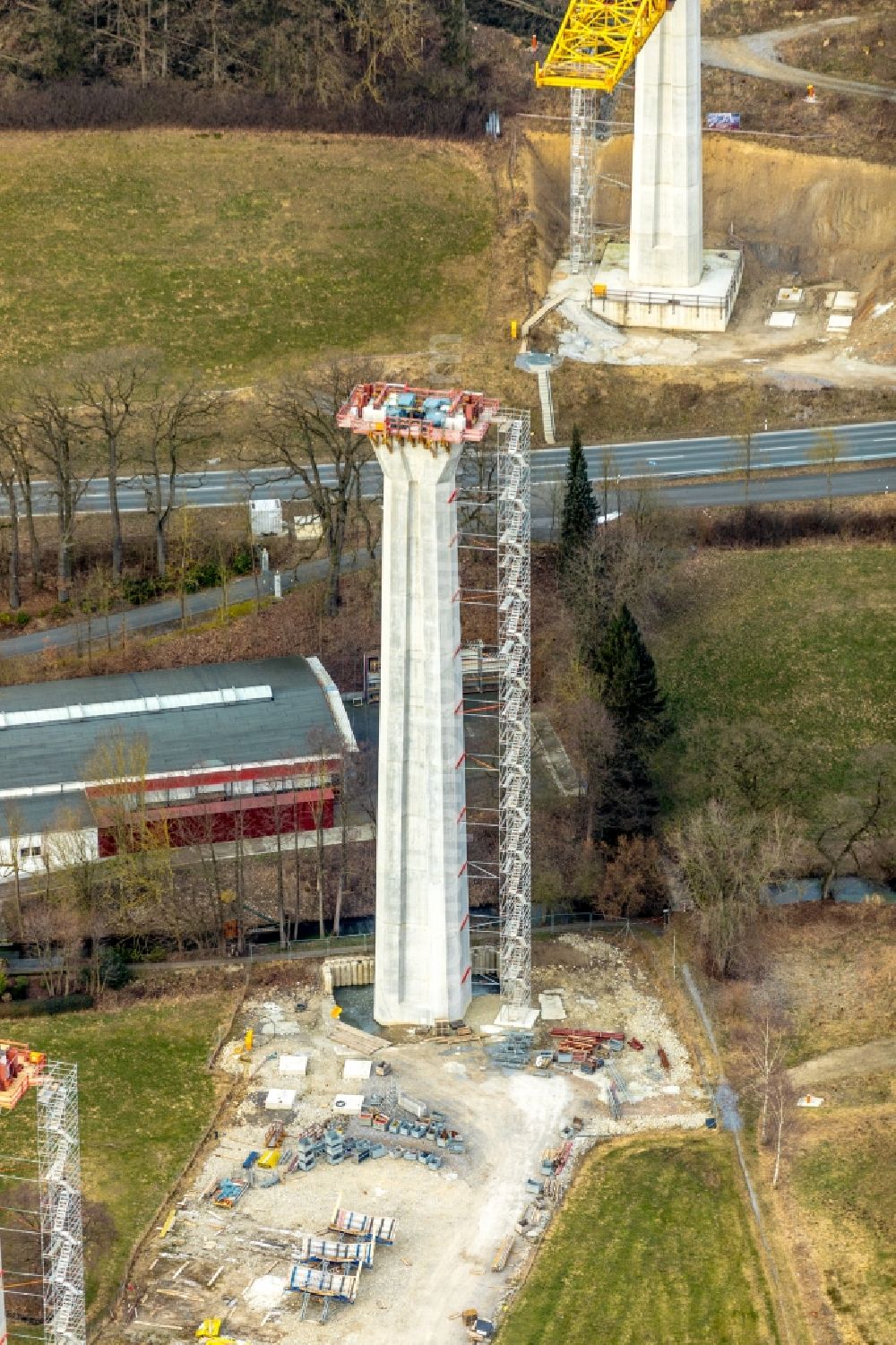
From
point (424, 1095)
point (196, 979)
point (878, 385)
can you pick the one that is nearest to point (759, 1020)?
point (424, 1095)

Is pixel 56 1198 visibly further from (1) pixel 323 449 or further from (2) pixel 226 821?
(1) pixel 323 449

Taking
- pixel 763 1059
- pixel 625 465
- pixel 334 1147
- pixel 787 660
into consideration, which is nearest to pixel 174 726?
pixel 334 1147

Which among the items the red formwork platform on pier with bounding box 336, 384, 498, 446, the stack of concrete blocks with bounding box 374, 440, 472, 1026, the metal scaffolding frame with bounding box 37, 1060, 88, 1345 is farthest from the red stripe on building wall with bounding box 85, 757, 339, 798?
the metal scaffolding frame with bounding box 37, 1060, 88, 1345

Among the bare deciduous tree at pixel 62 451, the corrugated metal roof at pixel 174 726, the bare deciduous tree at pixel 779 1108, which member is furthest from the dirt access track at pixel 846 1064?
the bare deciduous tree at pixel 62 451

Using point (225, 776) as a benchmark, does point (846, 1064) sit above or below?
below

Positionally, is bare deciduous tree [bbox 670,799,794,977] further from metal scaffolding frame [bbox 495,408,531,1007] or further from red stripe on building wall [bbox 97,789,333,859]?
red stripe on building wall [bbox 97,789,333,859]

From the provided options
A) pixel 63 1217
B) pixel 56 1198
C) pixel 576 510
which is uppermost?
pixel 576 510
